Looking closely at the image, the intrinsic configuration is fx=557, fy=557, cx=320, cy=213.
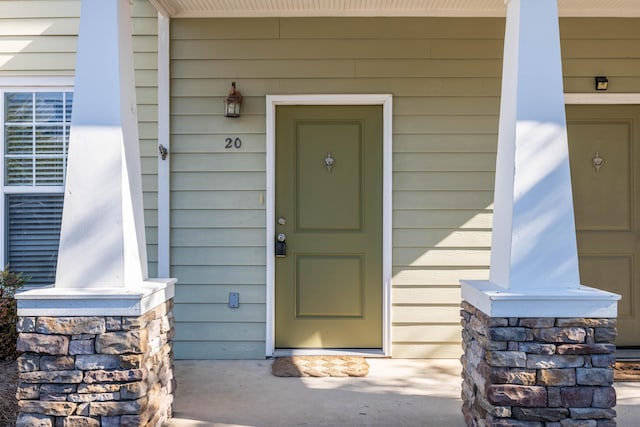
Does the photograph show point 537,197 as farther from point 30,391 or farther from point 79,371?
point 30,391

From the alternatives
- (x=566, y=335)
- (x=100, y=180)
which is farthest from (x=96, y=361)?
(x=566, y=335)

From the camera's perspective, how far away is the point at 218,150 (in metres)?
4.23

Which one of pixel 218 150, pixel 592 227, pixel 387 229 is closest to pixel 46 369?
pixel 218 150

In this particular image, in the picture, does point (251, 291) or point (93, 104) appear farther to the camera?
point (251, 291)

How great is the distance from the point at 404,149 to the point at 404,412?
76.2 inches

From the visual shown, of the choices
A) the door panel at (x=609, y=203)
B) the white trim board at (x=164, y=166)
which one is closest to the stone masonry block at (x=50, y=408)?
the white trim board at (x=164, y=166)

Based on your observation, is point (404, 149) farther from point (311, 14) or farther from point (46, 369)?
point (46, 369)

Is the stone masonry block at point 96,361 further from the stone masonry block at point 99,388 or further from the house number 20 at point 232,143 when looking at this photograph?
the house number 20 at point 232,143

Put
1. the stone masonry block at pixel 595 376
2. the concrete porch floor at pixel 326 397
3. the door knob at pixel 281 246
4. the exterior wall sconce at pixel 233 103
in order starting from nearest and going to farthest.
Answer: the stone masonry block at pixel 595 376 → the concrete porch floor at pixel 326 397 → the exterior wall sconce at pixel 233 103 → the door knob at pixel 281 246

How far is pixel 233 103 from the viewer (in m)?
4.13

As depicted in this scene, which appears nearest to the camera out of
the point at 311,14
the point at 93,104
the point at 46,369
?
the point at 46,369

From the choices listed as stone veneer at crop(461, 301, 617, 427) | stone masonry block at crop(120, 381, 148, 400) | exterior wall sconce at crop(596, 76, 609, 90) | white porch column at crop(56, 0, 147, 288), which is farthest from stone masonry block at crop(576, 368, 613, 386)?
exterior wall sconce at crop(596, 76, 609, 90)

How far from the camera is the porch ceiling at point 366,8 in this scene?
13.1 ft

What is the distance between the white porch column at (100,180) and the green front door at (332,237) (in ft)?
5.53
